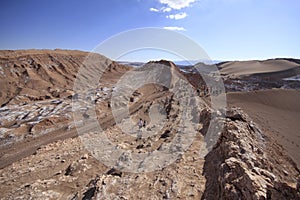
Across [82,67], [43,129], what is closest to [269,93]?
[43,129]

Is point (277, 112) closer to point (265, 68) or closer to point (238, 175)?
point (238, 175)

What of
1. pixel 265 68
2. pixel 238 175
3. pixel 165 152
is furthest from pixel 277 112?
pixel 265 68

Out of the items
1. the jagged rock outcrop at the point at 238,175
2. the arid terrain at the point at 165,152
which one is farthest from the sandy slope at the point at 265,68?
the jagged rock outcrop at the point at 238,175

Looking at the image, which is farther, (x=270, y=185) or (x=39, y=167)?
(x=39, y=167)

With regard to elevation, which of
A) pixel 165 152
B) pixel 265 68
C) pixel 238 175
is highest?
pixel 265 68

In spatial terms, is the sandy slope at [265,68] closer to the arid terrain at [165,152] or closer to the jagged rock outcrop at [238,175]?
the arid terrain at [165,152]

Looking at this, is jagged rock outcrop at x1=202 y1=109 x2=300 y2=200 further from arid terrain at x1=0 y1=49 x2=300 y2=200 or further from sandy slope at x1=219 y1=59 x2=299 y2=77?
sandy slope at x1=219 y1=59 x2=299 y2=77

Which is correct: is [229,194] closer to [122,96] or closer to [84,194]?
[84,194]

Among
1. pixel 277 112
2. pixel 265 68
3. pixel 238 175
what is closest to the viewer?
pixel 238 175
